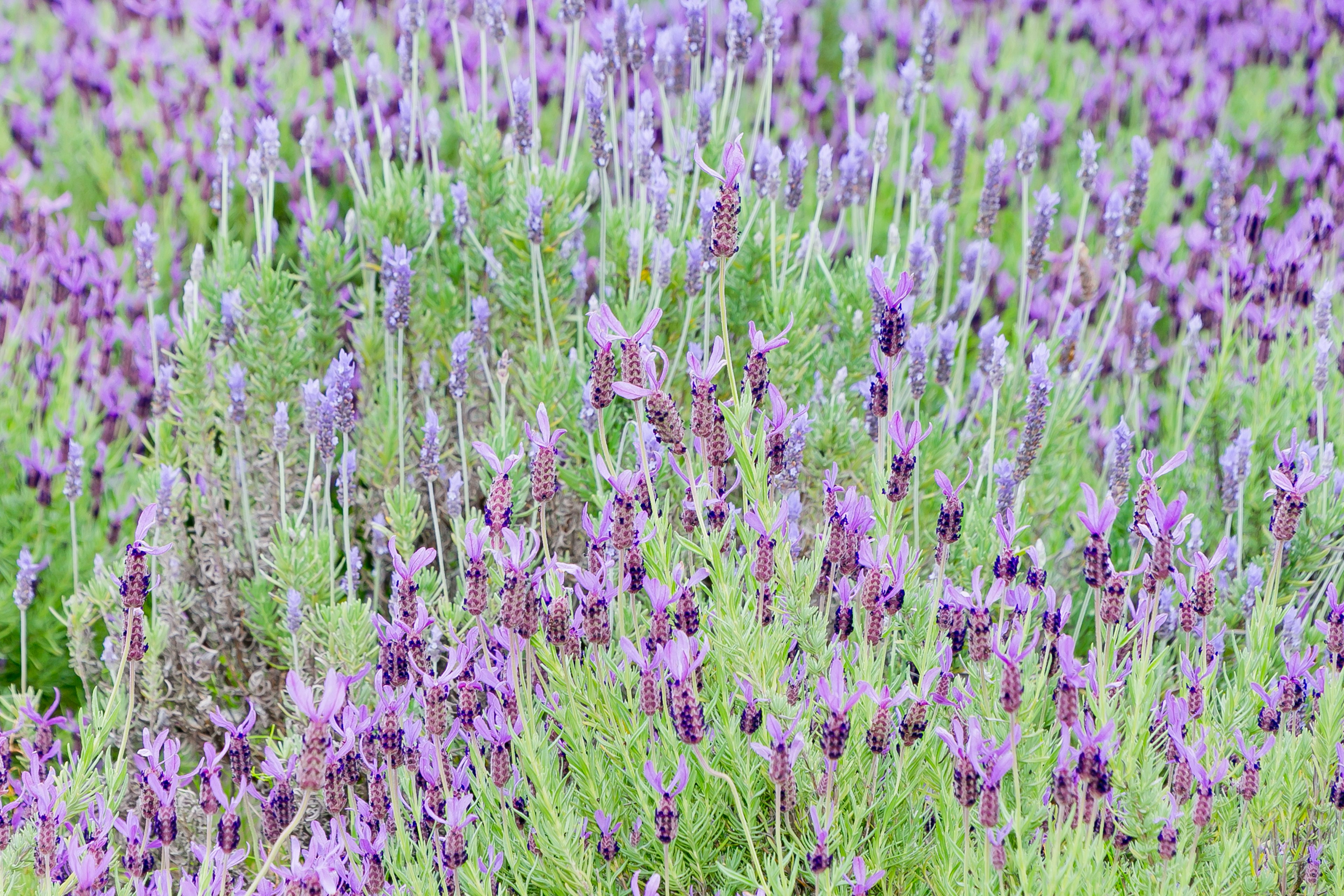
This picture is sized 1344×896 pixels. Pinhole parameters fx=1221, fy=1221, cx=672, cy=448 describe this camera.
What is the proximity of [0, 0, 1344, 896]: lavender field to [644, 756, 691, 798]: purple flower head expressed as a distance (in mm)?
46

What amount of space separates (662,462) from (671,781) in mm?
577

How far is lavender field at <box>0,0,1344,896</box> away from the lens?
1.57 m

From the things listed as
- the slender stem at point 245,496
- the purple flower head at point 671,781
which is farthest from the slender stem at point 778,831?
the slender stem at point 245,496

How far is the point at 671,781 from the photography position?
5.25 ft

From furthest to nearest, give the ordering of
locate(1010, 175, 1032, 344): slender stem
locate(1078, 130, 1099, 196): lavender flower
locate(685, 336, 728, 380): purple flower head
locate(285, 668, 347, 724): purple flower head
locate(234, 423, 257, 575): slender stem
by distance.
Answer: locate(1010, 175, 1032, 344): slender stem
locate(1078, 130, 1099, 196): lavender flower
locate(234, 423, 257, 575): slender stem
locate(685, 336, 728, 380): purple flower head
locate(285, 668, 347, 724): purple flower head

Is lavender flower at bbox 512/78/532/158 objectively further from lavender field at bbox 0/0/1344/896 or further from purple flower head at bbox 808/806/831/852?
purple flower head at bbox 808/806/831/852

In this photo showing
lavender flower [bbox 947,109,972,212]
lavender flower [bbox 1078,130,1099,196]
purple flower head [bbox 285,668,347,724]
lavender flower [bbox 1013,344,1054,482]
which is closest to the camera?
purple flower head [bbox 285,668,347,724]

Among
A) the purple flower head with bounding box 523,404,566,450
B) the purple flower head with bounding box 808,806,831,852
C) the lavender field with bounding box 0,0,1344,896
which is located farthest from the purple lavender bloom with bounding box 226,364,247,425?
the purple flower head with bounding box 808,806,831,852

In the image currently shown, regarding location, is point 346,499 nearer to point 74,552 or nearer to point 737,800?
point 74,552

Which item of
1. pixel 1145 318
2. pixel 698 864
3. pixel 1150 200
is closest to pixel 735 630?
pixel 698 864

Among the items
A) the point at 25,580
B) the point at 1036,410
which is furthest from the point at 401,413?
the point at 1036,410

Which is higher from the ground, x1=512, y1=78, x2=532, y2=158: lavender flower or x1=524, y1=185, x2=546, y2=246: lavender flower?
x1=512, y1=78, x2=532, y2=158: lavender flower

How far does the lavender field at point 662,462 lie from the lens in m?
1.57

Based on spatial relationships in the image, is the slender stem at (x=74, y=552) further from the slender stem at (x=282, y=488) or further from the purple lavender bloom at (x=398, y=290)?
the purple lavender bloom at (x=398, y=290)
